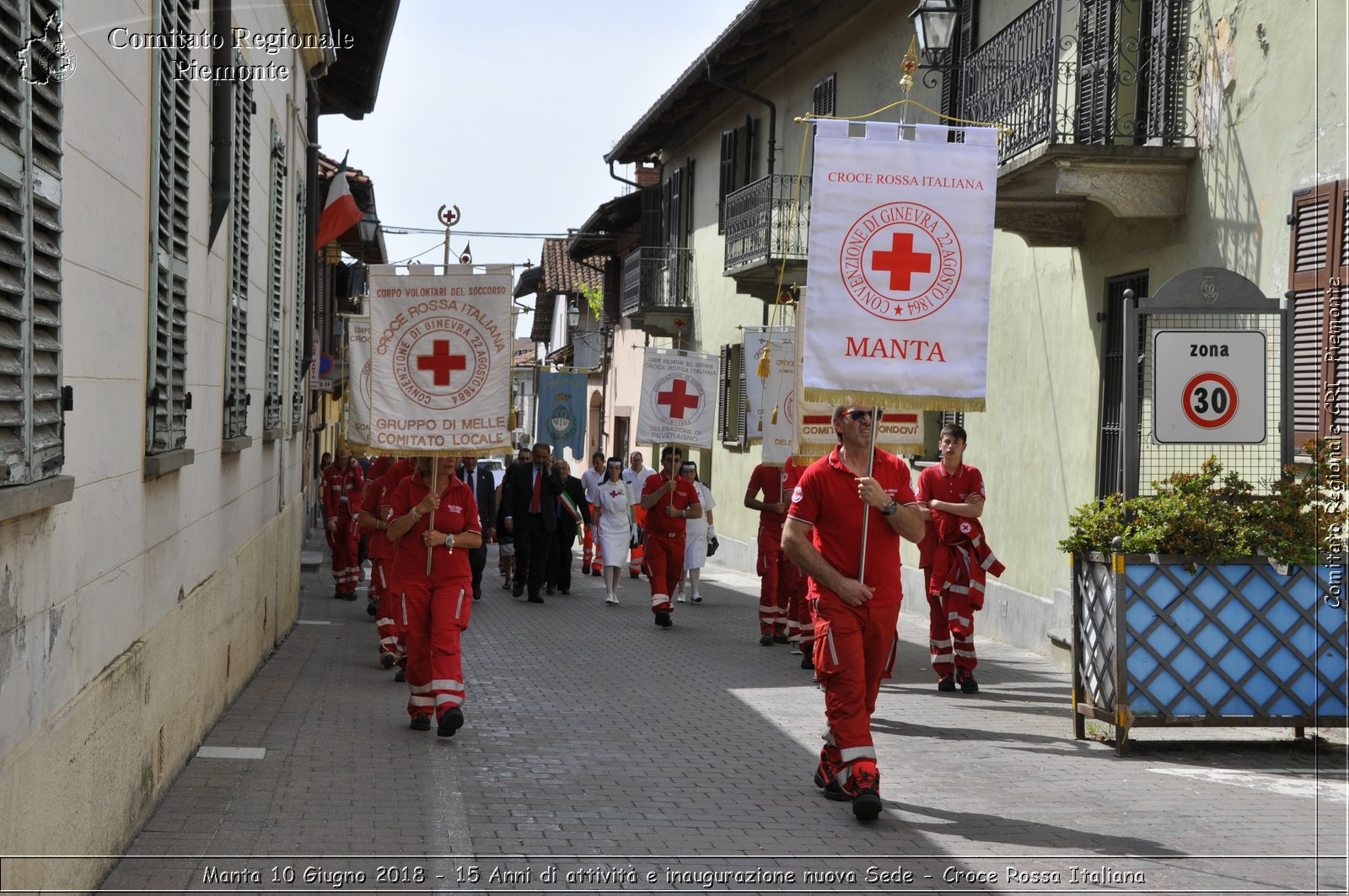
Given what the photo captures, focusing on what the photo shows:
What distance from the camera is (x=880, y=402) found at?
7.87m

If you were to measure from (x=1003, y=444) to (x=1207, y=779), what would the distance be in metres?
7.88

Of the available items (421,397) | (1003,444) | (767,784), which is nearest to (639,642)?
(1003,444)

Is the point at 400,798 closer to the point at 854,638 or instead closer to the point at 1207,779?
the point at 854,638

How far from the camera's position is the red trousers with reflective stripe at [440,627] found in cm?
926

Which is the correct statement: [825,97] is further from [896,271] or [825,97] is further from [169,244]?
[169,244]

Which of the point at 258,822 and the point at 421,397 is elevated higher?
the point at 421,397

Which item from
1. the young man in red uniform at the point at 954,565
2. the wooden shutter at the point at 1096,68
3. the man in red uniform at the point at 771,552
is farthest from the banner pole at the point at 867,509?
the man in red uniform at the point at 771,552

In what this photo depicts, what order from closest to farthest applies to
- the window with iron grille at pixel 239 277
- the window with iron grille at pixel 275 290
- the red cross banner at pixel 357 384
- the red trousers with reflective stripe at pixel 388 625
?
the window with iron grille at pixel 239 277 < the red trousers with reflective stripe at pixel 388 625 < the red cross banner at pixel 357 384 < the window with iron grille at pixel 275 290

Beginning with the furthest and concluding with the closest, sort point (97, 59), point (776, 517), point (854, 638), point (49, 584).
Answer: point (776, 517) → point (854, 638) → point (97, 59) → point (49, 584)

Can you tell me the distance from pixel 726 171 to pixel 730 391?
164 inches

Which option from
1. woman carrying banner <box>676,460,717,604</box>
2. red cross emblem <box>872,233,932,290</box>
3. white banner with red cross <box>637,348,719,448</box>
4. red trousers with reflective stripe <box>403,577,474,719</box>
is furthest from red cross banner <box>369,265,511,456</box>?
white banner with red cross <box>637,348,719,448</box>

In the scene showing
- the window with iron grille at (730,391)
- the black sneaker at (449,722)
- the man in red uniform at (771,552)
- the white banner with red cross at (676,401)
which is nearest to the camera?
the black sneaker at (449,722)

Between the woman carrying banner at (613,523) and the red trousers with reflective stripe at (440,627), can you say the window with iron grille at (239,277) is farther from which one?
the woman carrying banner at (613,523)

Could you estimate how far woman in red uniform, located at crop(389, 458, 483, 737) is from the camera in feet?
30.4
